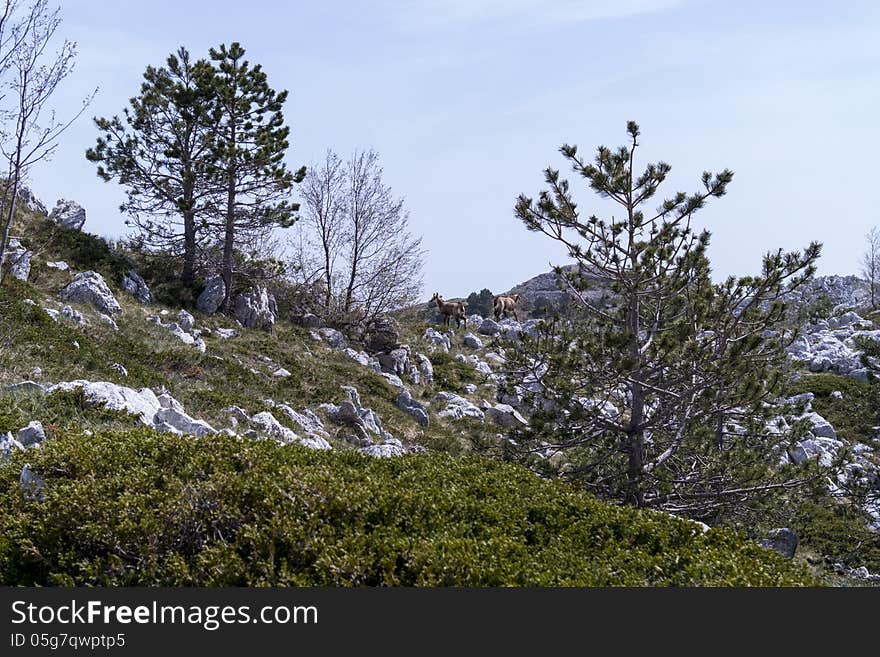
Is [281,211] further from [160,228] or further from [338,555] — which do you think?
[338,555]

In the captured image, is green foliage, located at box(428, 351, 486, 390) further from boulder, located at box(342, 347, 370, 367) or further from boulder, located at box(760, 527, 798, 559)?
boulder, located at box(760, 527, 798, 559)

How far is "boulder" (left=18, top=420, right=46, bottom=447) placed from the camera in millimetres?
7730

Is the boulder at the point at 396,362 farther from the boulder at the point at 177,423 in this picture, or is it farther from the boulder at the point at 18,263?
the boulder at the point at 177,423

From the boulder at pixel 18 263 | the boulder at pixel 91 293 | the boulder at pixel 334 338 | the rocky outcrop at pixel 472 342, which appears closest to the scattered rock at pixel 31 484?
the boulder at pixel 18 263

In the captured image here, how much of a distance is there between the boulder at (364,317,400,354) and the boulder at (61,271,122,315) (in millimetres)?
8761

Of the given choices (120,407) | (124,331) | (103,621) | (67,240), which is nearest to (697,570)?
(103,621)

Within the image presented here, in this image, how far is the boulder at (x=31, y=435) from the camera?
7.73 meters

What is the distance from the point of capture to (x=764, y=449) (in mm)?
11586

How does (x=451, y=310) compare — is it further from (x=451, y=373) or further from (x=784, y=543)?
(x=784, y=543)

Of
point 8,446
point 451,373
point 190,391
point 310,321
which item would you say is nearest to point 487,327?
point 451,373

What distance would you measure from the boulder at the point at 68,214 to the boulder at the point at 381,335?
31.4 feet

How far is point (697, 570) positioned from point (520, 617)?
1.48 meters

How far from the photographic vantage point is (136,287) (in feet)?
68.0

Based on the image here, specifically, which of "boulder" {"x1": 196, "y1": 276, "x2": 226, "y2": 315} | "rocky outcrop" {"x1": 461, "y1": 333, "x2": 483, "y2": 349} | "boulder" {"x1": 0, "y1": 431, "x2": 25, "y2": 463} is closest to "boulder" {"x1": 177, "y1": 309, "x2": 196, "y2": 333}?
"boulder" {"x1": 196, "y1": 276, "x2": 226, "y2": 315}
